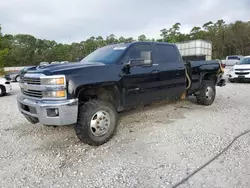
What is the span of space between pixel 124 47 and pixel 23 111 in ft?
7.60

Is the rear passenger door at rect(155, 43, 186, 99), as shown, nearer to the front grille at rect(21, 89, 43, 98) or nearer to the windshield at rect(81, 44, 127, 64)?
the windshield at rect(81, 44, 127, 64)

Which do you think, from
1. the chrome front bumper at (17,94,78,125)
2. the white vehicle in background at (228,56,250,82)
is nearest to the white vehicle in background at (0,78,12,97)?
the chrome front bumper at (17,94,78,125)

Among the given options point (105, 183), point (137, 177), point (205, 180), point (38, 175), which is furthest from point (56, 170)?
point (205, 180)

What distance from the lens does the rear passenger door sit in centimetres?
508

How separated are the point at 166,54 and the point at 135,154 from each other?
280 centimetres

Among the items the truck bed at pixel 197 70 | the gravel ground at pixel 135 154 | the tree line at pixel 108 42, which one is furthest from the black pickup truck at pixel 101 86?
the tree line at pixel 108 42

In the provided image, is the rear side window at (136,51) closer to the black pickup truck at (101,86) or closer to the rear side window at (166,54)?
the black pickup truck at (101,86)

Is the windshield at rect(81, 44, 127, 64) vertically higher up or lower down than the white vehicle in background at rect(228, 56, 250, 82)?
higher up

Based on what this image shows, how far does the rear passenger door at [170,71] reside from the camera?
5.08m

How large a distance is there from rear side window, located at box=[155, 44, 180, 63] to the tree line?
34499mm

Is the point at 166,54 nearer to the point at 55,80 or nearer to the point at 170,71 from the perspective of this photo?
the point at 170,71

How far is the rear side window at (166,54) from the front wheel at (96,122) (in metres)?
1.87

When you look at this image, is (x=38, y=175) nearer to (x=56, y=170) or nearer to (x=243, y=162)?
(x=56, y=170)

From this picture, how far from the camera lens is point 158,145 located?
3.83 m
